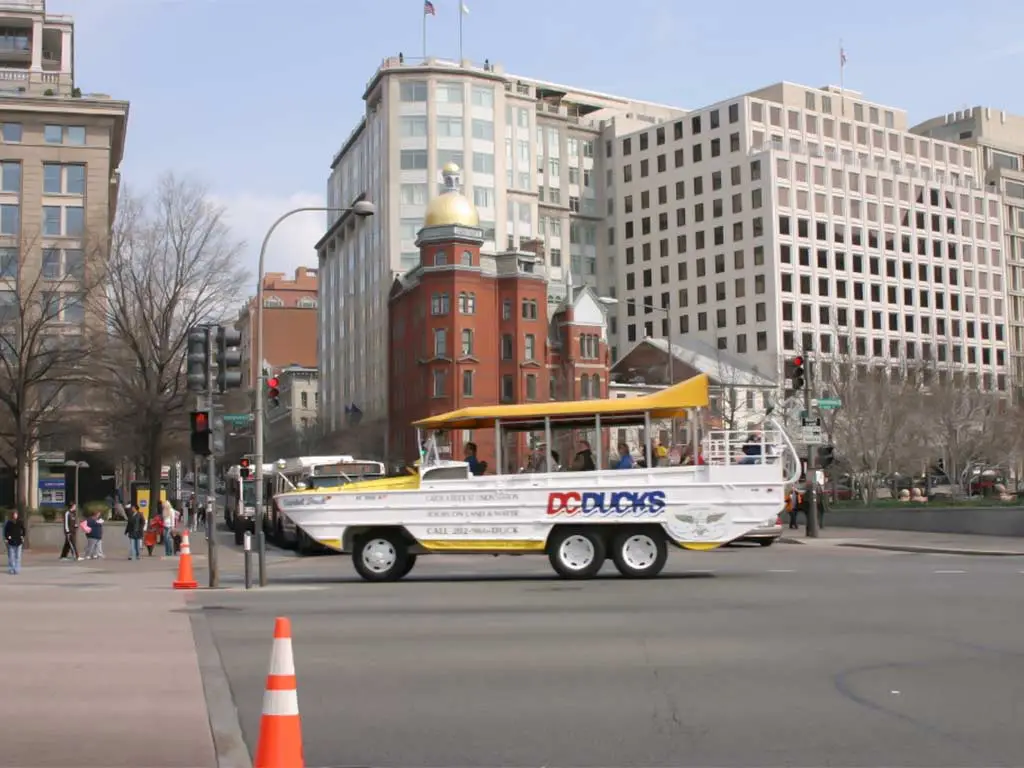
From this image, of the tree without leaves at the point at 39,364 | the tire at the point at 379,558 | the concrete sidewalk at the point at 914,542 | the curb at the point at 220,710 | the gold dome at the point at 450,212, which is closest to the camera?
the curb at the point at 220,710

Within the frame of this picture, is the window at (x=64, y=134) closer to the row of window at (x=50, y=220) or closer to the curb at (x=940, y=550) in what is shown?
the row of window at (x=50, y=220)

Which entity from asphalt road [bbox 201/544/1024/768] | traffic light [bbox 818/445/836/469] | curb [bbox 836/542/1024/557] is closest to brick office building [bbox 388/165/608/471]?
traffic light [bbox 818/445/836/469]

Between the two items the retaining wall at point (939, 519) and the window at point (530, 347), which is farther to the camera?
the window at point (530, 347)

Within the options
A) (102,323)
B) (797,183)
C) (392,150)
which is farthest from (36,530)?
(797,183)

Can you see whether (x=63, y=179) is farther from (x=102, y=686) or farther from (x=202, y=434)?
(x=102, y=686)

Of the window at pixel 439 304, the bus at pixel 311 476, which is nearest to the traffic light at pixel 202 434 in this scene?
the bus at pixel 311 476

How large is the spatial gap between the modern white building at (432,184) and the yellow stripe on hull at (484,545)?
83045 millimetres

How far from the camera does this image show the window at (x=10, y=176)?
71.3 metres

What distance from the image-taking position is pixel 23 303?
41906 mm

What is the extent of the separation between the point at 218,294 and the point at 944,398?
125 feet

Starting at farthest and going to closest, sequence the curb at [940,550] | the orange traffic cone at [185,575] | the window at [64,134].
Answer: the window at [64,134]
the curb at [940,550]
the orange traffic cone at [185,575]

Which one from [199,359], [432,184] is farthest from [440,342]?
[199,359]

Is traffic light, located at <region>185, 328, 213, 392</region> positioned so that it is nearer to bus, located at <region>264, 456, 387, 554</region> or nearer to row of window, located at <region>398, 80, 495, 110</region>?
bus, located at <region>264, 456, 387, 554</region>

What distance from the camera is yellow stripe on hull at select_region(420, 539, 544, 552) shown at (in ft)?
66.6
